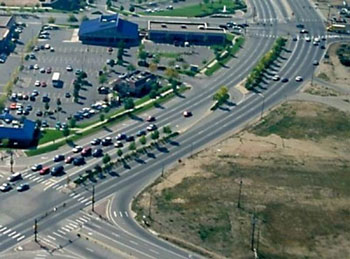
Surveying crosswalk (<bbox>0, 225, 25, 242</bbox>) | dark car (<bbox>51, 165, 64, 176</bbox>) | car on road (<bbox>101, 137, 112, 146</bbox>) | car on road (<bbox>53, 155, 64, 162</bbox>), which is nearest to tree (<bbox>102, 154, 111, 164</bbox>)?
dark car (<bbox>51, 165, 64, 176</bbox>)

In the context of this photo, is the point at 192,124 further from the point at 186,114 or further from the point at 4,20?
the point at 4,20

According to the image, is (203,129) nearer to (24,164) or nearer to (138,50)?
(24,164)

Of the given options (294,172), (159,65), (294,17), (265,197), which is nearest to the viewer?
(265,197)

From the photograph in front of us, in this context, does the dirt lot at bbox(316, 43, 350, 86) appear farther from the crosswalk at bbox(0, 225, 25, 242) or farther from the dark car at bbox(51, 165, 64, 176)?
the crosswalk at bbox(0, 225, 25, 242)

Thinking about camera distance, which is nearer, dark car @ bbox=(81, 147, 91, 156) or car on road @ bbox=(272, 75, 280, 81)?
dark car @ bbox=(81, 147, 91, 156)

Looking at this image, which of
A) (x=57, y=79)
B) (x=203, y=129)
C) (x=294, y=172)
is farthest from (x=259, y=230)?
(x=57, y=79)

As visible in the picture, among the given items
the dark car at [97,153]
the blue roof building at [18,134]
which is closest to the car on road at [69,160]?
the dark car at [97,153]
